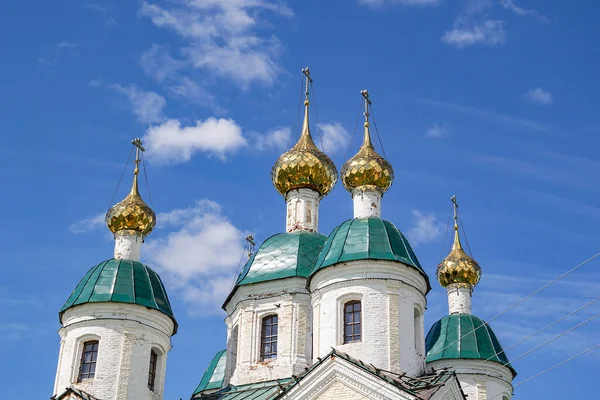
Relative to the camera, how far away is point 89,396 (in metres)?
18.8

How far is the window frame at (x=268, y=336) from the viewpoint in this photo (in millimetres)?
20359

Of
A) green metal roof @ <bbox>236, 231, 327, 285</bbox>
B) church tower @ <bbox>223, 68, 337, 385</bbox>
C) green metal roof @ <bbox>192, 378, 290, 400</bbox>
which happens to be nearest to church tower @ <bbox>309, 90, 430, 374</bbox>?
green metal roof @ <bbox>192, 378, 290, 400</bbox>

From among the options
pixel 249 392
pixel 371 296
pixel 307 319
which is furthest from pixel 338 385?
pixel 307 319

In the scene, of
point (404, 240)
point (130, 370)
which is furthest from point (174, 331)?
point (404, 240)

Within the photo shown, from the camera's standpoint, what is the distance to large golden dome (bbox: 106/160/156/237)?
21.7 metres

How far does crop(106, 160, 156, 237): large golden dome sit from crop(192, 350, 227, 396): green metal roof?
13.1 feet

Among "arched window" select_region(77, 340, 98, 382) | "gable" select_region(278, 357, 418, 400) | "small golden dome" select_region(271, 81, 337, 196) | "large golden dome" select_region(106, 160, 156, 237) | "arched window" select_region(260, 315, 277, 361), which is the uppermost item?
"small golden dome" select_region(271, 81, 337, 196)

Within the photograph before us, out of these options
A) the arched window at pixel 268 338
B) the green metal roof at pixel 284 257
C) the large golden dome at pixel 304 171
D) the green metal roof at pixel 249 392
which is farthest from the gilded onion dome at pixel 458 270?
the green metal roof at pixel 249 392

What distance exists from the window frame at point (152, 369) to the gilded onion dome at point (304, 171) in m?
4.91

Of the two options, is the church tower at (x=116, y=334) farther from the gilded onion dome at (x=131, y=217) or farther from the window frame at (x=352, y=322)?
the window frame at (x=352, y=322)

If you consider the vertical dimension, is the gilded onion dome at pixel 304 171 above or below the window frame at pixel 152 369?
above

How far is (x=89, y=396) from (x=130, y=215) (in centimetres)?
448

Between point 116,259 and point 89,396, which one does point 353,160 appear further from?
point 89,396

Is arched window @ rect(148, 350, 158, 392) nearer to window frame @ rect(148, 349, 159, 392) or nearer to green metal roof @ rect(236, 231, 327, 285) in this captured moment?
window frame @ rect(148, 349, 159, 392)
